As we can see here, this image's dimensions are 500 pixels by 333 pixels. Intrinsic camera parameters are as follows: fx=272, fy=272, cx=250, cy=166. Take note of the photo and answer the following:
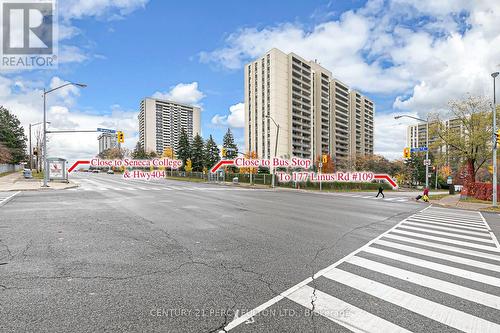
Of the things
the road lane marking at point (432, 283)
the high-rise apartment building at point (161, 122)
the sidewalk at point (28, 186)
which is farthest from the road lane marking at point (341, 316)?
the high-rise apartment building at point (161, 122)

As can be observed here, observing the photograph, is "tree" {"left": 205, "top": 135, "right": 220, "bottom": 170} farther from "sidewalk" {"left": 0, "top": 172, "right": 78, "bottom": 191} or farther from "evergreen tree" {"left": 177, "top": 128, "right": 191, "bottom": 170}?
"sidewalk" {"left": 0, "top": 172, "right": 78, "bottom": 191}

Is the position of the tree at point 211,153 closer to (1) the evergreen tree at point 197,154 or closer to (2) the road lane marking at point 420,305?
(1) the evergreen tree at point 197,154

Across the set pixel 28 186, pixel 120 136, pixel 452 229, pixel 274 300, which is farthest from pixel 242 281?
pixel 28 186

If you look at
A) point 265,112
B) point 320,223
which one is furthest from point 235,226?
point 265,112

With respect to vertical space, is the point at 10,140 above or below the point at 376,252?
above

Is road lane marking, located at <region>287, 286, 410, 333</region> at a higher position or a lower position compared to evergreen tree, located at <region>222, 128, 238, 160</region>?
lower

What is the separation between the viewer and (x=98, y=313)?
3359 millimetres

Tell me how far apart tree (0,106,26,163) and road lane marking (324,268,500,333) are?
6429 centimetres

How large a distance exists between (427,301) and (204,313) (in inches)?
121

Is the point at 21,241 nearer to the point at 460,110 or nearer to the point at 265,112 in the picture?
the point at 460,110

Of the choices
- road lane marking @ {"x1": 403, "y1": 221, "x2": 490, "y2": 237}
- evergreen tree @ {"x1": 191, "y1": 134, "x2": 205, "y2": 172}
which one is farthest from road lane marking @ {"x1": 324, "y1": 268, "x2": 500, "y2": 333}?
evergreen tree @ {"x1": 191, "y1": 134, "x2": 205, "y2": 172}

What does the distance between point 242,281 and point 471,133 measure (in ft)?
104

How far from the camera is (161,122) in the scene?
122 m

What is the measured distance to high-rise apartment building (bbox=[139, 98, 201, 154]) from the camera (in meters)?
117
